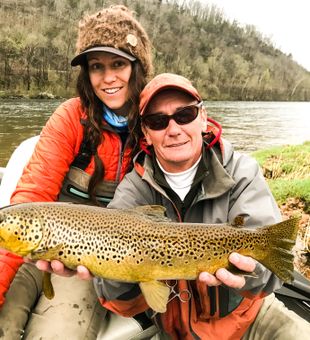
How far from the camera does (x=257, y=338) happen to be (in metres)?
2.71

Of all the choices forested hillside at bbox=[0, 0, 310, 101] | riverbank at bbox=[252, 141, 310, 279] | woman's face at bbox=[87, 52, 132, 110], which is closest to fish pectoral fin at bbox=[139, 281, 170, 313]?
woman's face at bbox=[87, 52, 132, 110]

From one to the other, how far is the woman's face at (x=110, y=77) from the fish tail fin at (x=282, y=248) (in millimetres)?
1631

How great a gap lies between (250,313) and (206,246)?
79cm

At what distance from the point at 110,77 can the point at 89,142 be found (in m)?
0.55

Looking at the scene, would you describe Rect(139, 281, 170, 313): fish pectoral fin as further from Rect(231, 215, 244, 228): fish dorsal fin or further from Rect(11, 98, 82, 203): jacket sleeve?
Rect(11, 98, 82, 203): jacket sleeve

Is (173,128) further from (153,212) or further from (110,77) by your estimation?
(110,77)

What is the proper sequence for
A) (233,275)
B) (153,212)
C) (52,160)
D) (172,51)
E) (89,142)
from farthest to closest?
(172,51) < (89,142) < (52,160) < (153,212) < (233,275)

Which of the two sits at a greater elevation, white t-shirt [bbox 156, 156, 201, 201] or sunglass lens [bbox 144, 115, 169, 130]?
sunglass lens [bbox 144, 115, 169, 130]

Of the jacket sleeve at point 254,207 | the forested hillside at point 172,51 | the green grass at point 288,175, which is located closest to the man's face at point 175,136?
the jacket sleeve at point 254,207

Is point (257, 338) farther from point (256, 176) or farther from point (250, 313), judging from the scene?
point (256, 176)

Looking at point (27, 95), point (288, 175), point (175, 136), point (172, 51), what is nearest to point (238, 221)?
point (175, 136)

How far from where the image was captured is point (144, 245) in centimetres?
216

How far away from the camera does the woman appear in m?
2.70

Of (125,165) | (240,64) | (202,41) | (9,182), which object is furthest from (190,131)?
(202,41)
